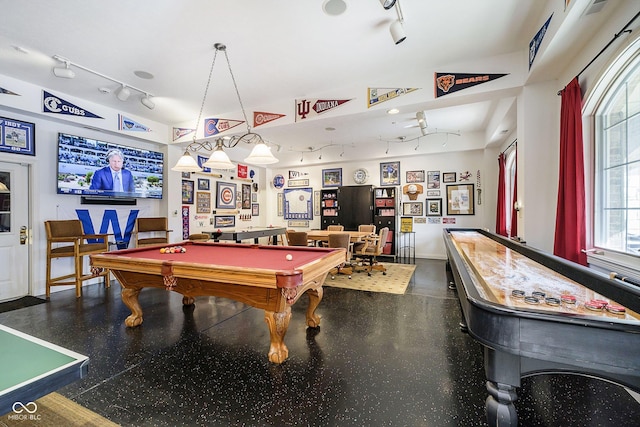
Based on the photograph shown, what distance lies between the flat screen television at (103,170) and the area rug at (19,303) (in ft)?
5.40

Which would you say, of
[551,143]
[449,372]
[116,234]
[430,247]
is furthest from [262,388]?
[430,247]

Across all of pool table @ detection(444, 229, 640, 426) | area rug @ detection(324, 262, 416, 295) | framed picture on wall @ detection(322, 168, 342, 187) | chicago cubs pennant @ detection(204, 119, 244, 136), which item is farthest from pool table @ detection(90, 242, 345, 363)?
framed picture on wall @ detection(322, 168, 342, 187)

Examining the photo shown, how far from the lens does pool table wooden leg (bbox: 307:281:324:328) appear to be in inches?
116

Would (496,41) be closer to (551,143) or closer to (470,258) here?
(551,143)

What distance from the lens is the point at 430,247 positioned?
7566mm

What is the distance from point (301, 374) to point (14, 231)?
4969mm

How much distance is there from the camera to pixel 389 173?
7.98 m

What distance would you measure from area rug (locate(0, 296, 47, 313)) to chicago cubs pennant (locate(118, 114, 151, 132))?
3025 millimetres

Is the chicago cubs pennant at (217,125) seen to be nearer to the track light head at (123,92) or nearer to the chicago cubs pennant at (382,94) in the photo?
the track light head at (123,92)

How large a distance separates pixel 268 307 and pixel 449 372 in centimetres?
152

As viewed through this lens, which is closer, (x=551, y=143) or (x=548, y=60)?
(x=548, y=60)

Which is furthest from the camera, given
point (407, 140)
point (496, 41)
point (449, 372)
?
point (407, 140)

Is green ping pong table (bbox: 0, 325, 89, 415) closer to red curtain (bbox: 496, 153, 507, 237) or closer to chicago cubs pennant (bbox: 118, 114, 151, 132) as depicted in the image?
chicago cubs pennant (bbox: 118, 114, 151, 132)

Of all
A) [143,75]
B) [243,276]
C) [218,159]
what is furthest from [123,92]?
[243,276]
